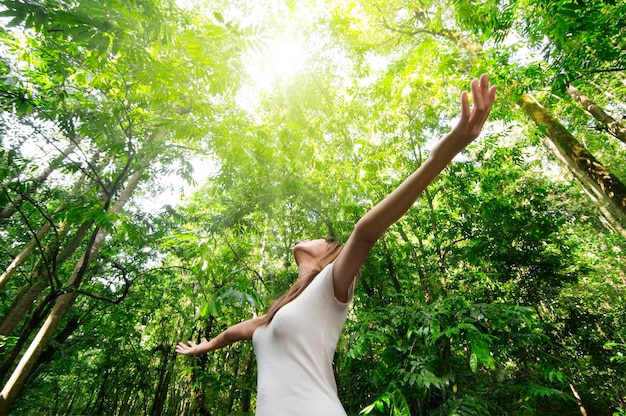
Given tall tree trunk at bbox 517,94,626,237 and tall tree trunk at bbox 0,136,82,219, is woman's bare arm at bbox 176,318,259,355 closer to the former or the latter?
tall tree trunk at bbox 0,136,82,219

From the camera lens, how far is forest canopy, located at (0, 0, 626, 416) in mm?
2473

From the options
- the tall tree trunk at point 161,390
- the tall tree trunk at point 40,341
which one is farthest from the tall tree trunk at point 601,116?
the tall tree trunk at point 161,390

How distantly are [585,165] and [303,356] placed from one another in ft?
18.5

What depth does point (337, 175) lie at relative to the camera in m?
5.00

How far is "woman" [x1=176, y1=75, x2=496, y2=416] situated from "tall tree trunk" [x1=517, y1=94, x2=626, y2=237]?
16.2ft

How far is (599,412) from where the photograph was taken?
7234mm

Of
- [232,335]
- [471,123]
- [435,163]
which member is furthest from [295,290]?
[471,123]

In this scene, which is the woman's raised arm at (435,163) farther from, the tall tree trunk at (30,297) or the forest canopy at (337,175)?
the tall tree trunk at (30,297)

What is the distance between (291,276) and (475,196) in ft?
12.7

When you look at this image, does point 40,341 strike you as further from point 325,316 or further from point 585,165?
point 585,165

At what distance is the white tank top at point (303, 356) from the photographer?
951 millimetres

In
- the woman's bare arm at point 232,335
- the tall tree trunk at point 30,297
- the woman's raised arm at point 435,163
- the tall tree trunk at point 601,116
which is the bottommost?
the woman's bare arm at point 232,335

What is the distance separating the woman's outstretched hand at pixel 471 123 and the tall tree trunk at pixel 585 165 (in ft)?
16.0

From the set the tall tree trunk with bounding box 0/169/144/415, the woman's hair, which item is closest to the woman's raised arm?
the woman's hair
